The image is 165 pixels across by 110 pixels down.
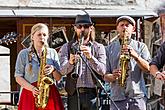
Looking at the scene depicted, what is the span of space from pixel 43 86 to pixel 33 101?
19 cm

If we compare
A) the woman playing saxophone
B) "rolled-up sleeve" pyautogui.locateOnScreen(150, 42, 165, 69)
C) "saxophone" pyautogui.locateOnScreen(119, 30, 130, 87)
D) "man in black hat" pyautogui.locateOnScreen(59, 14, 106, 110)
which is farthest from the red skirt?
"rolled-up sleeve" pyautogui.locateOnScreen(150, 42, 165, 69)

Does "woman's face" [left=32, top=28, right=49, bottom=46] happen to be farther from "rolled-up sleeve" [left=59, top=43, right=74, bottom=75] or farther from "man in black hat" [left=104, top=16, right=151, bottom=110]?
"man in black hat" [left=104, top=16, right=151, bottom=110]

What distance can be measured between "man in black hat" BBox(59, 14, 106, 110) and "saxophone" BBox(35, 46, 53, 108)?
0.18 metres

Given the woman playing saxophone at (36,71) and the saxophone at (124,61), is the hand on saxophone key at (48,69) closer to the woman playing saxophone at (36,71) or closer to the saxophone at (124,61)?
the woman playing saxophone at (36,71)

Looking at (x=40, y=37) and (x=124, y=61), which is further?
(x=40, y=37)

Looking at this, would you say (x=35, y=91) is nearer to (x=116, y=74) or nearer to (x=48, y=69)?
(x=48, y=69)

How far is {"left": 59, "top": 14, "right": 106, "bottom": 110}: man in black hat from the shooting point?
455 cm

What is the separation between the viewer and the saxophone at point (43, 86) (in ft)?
14.7

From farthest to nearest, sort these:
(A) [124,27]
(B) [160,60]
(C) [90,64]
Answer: (C) [90,64] < (A) [124,27] < (B) [160,60]

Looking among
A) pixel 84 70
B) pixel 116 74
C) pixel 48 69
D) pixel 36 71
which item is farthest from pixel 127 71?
pixel 36 71

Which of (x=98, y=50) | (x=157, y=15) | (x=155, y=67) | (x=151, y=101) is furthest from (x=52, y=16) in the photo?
(x=155, y=67)

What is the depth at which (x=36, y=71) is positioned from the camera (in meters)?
4.54

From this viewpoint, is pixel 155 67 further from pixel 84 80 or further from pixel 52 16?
pixel 52 16

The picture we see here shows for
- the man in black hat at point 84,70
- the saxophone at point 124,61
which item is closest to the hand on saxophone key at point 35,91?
the man in black hat at point 84,70
